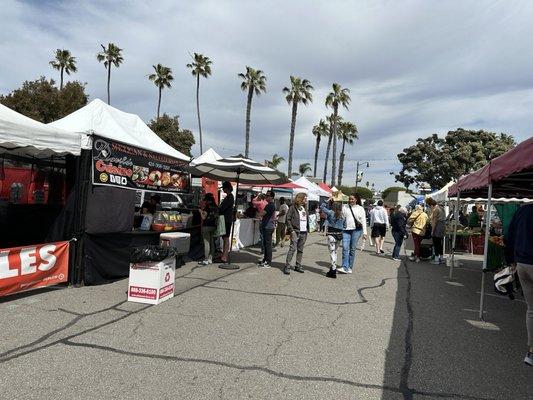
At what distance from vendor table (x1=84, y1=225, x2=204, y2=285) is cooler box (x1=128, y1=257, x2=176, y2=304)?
1.37 meters

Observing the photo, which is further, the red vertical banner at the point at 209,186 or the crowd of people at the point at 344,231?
the red vertical banner at the point at 209,186

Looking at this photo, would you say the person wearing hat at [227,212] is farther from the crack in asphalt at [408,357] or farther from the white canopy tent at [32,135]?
the crack in asphalt at [408,357]

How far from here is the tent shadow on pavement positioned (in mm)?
3602

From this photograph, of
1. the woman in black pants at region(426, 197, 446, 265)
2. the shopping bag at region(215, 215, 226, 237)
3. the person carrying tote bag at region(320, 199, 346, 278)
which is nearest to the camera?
the person carrying tote bag at region(320, 199, 346, 278)

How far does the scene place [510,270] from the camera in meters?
6.43

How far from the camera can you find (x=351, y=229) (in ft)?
30.1

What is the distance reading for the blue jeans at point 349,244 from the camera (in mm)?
9289

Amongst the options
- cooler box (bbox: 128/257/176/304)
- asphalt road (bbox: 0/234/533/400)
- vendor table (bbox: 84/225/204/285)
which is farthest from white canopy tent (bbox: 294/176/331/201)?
cooler box (bbox: 128/257/176/304)

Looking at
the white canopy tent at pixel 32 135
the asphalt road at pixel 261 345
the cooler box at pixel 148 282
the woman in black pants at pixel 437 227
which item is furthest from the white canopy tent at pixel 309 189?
the cooler box at pixel 148 282

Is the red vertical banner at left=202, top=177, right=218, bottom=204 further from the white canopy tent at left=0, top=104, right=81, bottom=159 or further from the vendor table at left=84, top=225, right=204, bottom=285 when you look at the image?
the white canopy tent at left=0, top=104, right=81, bottom=159

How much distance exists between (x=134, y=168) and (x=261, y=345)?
5.42 meters

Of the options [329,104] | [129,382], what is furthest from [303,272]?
[329,104]

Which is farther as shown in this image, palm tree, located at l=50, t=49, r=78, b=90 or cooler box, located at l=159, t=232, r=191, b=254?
palm tree, located at l=50, t=49, r=78, b=90

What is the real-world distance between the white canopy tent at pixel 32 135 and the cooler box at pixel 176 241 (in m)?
2.52
